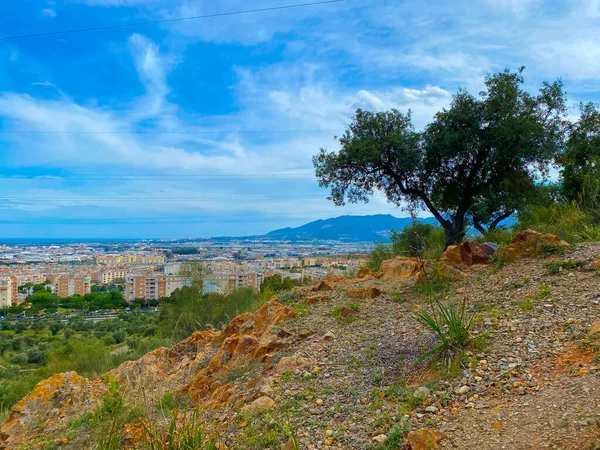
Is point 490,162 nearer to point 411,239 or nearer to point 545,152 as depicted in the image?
point 545,152

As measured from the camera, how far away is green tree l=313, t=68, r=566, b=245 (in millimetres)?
12234

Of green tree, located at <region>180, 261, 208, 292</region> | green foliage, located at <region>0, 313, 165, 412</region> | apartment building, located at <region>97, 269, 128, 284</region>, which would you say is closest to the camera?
green foliage, located at <region>0, 313, 165, 412</region>

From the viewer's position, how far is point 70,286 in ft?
167

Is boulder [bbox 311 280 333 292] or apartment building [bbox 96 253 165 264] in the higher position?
boulder [bbox 311 280 333 292]

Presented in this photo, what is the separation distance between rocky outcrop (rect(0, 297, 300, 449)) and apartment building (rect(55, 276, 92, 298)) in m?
48.3

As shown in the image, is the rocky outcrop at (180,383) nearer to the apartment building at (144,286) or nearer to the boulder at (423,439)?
the boulder at (423,439)

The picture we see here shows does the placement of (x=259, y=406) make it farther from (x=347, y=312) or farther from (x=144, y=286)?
(x=144, y=286)

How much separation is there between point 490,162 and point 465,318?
28.6ft

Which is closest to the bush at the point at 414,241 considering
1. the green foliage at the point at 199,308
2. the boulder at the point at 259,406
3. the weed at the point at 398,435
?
the green foliage at the point at 199,308

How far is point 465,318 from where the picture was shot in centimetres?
513

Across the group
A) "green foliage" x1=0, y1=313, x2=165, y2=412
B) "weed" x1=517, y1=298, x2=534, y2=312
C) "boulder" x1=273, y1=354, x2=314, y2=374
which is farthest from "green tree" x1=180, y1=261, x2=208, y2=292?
"weed" x1=517, y1=298, x2=534, y2=312

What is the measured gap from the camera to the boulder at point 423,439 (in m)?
3.11

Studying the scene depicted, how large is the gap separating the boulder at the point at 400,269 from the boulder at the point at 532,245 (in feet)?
6.19

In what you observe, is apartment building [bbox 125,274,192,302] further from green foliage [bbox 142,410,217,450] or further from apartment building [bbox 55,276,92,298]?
green foliage [bbox 142,410,217,450]
